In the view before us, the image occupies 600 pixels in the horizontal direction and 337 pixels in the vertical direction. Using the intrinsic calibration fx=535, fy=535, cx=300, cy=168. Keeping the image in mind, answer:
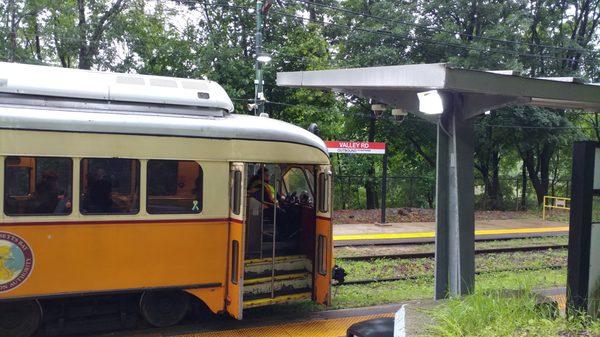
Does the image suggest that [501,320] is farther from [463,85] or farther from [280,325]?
[280,325]

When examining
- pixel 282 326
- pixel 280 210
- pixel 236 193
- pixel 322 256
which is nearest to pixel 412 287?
pixel 322 256

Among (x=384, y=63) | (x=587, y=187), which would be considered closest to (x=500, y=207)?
(x=384, y=63)

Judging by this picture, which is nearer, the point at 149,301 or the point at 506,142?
the point at 149,301

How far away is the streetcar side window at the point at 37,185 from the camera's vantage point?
19.4ft

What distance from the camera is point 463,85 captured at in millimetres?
5652

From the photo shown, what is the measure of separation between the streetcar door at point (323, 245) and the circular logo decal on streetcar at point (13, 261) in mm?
3654

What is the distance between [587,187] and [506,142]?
2058 centimetres

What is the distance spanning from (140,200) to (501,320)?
14.1 ft

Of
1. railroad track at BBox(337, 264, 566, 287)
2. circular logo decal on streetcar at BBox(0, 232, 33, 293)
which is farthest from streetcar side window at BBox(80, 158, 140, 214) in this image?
railroad track at BBox(337, 264, 566, 287)

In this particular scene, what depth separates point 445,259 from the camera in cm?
695

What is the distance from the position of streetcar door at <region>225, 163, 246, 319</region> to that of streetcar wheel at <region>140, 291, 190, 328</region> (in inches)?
25.4

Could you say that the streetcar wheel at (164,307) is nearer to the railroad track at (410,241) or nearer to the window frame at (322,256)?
the window frame at (322,256)

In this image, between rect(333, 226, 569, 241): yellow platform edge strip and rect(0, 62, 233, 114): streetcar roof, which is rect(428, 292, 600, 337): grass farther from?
rect(333, 226, 569, 241): yellow platform edge strip

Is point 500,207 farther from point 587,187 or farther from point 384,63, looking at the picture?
point 587,187
